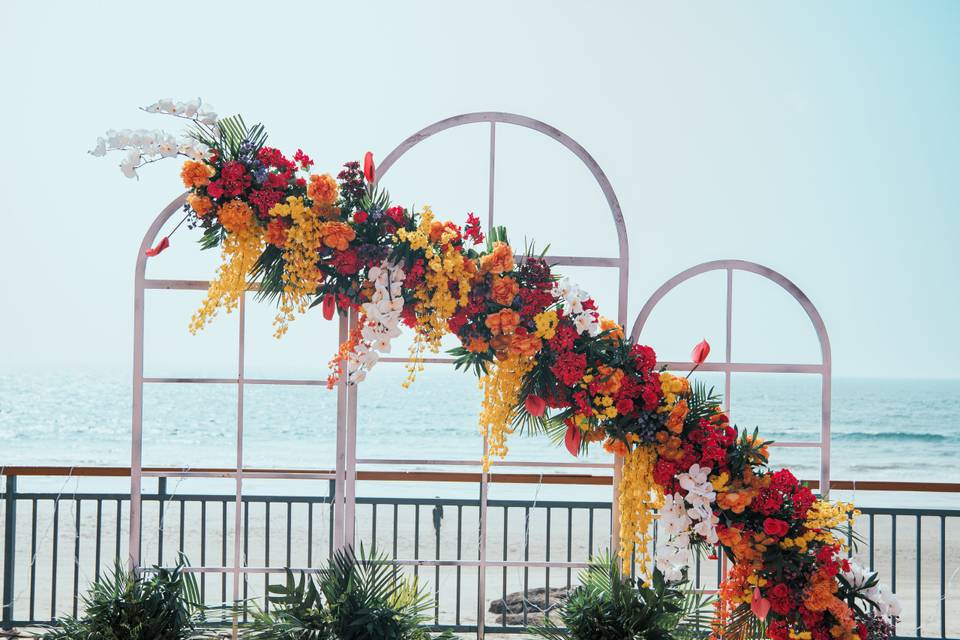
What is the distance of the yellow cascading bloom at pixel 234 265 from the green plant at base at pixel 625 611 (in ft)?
5.61

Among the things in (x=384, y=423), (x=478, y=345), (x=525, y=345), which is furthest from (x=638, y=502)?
(x=384, y=423)

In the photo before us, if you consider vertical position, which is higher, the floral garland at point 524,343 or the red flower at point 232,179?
the red flower at point 232,179

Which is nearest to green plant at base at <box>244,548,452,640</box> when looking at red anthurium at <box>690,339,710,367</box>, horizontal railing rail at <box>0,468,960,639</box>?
red anthurium at <box>690,339,710,367</box>

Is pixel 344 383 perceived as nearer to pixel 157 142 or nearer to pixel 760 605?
pixel 157 142

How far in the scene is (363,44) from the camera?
1235 centimetres

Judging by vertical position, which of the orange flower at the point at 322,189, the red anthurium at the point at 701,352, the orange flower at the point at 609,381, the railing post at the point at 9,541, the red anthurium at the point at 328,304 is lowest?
the railing post at the point at 9,541

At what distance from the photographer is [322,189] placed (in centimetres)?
260

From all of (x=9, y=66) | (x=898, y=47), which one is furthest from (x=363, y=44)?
(x=898, y=47)

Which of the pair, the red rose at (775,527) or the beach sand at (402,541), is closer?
the red rose at (775,527)

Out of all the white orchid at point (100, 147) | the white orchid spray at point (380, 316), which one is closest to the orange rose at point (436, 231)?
the white orchid spray at point (380, 316)

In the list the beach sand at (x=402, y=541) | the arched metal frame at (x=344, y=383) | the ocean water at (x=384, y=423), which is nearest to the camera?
the arched metal frame at (x=344, y=383)

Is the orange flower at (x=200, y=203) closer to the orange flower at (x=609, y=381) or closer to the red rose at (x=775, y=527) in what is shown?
the orange flower at (x=609, y=381)

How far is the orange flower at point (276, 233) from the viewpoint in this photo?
2619 millimetres

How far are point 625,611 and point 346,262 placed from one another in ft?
5.48
